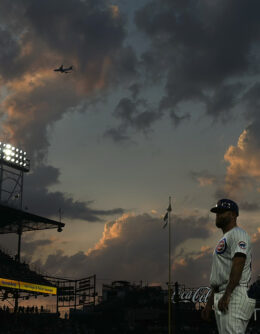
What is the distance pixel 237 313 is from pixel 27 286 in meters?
47.2

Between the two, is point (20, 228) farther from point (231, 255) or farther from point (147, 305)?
point (231, 255)

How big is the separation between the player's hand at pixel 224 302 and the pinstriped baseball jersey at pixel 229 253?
25cm

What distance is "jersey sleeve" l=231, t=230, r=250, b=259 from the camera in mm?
5922

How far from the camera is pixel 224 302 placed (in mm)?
5848

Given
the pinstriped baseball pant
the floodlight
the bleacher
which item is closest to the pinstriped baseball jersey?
the pinstriped baseball pant

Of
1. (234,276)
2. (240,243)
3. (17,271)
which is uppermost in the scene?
(17,271)

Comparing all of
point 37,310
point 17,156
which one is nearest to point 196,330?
point 37,310

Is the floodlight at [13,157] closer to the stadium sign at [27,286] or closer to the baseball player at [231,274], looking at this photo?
the stadium sign at [27,286]

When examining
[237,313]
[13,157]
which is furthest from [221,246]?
[13,157]

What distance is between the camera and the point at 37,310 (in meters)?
54.3

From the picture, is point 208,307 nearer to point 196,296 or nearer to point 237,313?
point 237,313

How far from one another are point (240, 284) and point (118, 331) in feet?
196

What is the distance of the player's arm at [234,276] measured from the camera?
5805mm

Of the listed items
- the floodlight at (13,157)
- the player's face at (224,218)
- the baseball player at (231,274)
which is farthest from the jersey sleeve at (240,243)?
the floodlight at (13,157)
